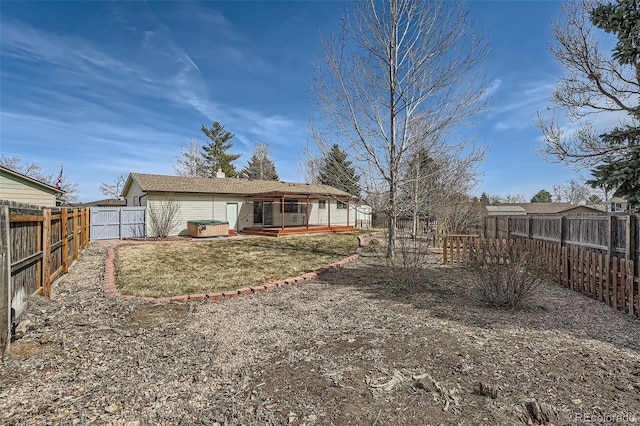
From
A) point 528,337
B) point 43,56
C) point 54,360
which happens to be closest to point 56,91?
point 43,56

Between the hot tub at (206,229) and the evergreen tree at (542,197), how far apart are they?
207ft

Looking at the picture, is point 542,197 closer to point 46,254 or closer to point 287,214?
point 287,214

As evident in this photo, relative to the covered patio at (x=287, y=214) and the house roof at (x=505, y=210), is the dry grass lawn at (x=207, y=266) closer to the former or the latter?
the covered patio at (x=287, y=214)

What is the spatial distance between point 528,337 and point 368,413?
8.11ft

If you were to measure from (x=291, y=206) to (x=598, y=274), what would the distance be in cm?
1738

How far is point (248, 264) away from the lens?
27.6 feet

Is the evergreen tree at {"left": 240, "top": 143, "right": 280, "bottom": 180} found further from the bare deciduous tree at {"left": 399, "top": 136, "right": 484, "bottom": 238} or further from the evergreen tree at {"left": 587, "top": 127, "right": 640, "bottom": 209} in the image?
the evergreen tree at {"left": 587, "top": 127, "right": 640, "bottom": 209}

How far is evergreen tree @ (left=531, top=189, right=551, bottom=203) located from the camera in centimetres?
5688

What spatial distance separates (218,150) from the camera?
117 feet

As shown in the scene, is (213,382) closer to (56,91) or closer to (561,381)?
(561,381)

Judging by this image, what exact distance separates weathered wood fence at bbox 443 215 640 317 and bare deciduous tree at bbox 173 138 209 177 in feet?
107

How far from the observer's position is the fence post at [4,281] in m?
2.95

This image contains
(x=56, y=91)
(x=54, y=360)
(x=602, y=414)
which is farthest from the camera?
(x=56, y=91)

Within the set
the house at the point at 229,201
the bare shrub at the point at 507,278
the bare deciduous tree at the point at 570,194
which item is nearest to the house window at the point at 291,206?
the house at the point at 229,201
